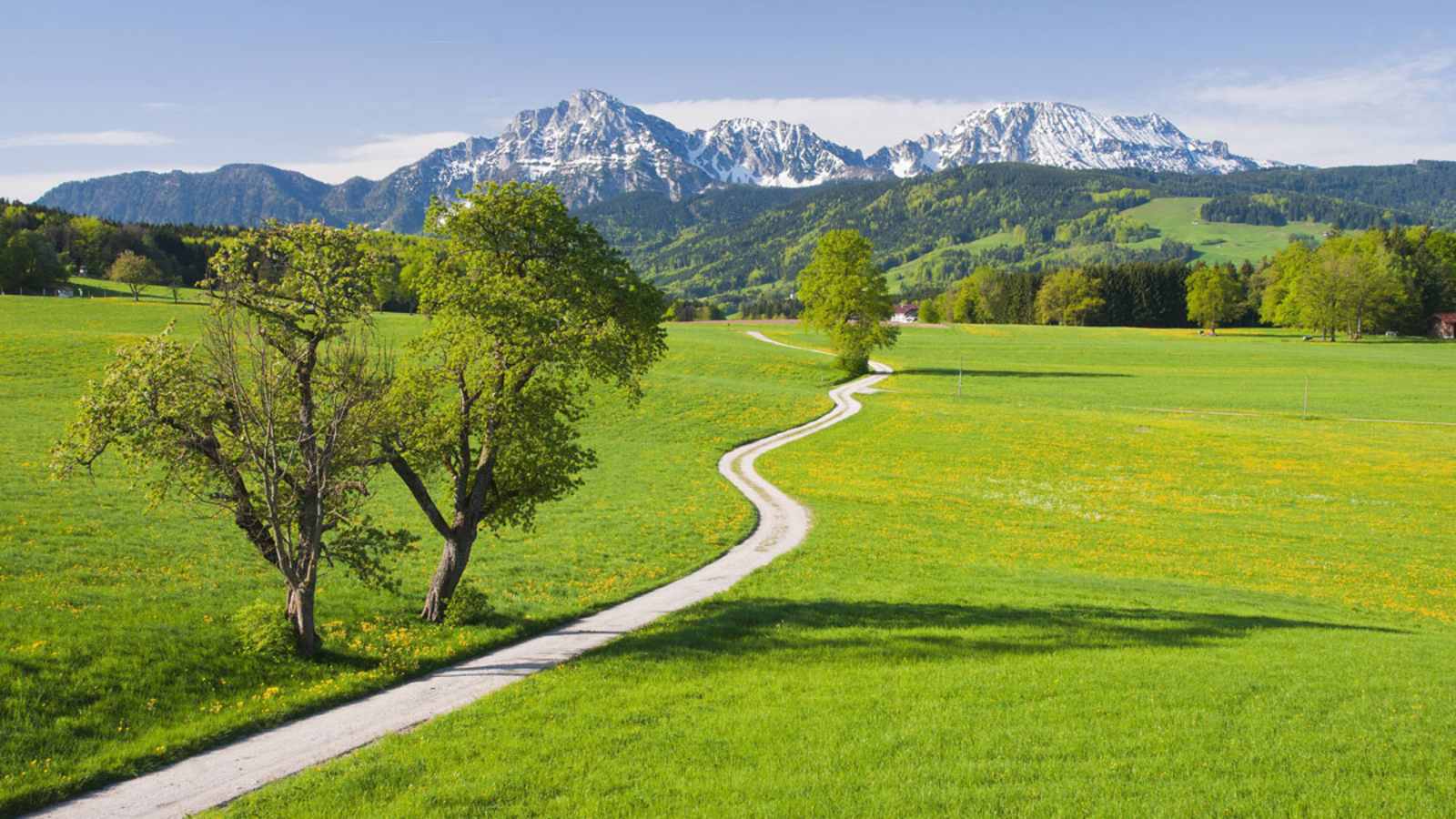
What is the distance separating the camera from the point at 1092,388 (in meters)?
86.8

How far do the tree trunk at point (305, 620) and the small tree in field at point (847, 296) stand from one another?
249 ft

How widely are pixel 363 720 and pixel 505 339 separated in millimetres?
8432

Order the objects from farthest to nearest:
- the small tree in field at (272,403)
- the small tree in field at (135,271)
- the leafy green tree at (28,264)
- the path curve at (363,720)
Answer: the small tree in field at (135,271)
the leafy green tree at (28,264)
the small tree in field at (272,403)
the path curve at (363,720)

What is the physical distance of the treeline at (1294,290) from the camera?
134938 mm

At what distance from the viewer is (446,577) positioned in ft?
68.2

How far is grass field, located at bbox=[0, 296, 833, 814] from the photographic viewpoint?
44.8 feet

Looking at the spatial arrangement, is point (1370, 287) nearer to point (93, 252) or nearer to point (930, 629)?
point (930, 629)

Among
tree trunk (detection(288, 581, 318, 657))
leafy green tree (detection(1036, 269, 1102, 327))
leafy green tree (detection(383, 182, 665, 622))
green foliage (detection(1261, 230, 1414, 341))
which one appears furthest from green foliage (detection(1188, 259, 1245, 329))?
tree trunk (detection(288, 581, 318, 657))

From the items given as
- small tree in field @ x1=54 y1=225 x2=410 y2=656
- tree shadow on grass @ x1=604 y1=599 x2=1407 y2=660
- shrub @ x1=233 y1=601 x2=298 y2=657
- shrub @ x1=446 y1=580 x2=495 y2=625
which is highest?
small tree in field @ x1=54 y1=225 x2=410 y2=656

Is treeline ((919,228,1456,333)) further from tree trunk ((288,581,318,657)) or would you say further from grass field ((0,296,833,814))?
tree trunk ((288,581,318,657))

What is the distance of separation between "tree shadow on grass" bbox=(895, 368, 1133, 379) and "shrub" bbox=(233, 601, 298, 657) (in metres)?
83.7

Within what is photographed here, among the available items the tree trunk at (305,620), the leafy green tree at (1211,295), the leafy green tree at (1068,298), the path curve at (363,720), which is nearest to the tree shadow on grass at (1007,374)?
the path curve at (363,720)

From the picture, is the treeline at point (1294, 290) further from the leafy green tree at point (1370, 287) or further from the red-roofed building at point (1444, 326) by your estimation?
the red-roofed building at point (1444, 326)

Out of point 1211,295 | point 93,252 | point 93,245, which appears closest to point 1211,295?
point 1211,295
